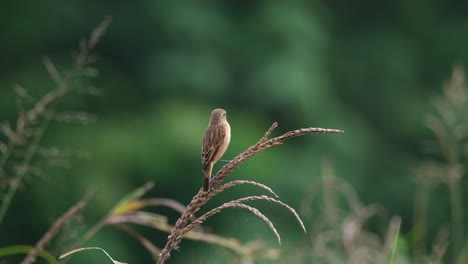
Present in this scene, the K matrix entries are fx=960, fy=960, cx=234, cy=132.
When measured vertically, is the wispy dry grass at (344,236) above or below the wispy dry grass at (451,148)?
below

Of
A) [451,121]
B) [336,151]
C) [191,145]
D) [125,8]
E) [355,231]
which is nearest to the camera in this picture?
[355,231]

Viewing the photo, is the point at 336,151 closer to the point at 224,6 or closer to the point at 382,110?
the point at 382,110

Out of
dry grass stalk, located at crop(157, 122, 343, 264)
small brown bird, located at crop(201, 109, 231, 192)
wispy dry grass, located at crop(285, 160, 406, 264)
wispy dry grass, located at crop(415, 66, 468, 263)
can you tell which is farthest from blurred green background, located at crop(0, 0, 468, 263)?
dry grass stalk, located at crop(157, 122, 343, 264)

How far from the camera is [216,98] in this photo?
1463cm

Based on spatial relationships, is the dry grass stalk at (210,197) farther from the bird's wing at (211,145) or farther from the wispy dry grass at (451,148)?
the wispy dry grass at (451,148)

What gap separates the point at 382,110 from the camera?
17016mm

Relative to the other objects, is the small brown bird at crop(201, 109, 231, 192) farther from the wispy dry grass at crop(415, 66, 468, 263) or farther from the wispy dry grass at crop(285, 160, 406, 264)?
the wispy dry grass at crop(415, 66, 468, 263)

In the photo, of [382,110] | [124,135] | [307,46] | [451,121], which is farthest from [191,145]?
[451,121]

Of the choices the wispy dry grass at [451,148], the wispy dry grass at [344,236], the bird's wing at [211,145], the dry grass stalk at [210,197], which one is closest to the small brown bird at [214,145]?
the bird's wing at [211,145]

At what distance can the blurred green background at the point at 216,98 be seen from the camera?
13.5 metres

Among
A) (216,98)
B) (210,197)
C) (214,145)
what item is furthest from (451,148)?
(216,98)

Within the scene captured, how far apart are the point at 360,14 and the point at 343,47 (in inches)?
56.9

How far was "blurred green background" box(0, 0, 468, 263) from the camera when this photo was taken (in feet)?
44.4

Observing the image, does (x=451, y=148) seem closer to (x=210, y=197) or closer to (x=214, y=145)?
(x=214, y=145)
